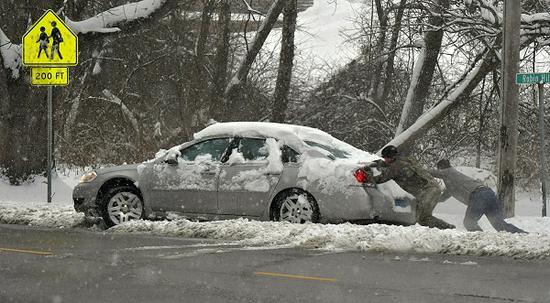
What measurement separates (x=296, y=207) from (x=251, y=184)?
29.5 inches

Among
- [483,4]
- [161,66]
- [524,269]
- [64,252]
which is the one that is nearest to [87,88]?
[161,66]

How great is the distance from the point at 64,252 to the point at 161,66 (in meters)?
22.0

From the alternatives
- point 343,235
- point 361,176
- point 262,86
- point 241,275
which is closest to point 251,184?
point 361,176

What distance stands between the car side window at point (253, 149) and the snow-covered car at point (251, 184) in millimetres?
15

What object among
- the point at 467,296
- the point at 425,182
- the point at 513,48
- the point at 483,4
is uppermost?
the point at 483,4

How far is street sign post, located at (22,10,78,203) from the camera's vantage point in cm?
1602

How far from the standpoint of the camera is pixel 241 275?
875 centimetres

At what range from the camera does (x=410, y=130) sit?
2194cm

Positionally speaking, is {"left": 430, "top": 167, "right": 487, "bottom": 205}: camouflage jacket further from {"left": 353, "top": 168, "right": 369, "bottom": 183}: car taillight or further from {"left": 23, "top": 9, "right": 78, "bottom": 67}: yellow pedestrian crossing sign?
{"left": 23, "top": 9, "right": 78, "bottom": 67}: yellow pedestrian crossing sign

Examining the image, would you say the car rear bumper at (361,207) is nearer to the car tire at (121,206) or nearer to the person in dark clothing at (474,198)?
the person in dark clothing at (474,198)

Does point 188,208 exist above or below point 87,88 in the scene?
below

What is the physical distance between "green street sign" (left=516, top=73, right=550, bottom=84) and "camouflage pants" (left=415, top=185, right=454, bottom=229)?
7.72 ft

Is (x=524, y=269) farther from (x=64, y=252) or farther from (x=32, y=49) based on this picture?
(x=32, y=49)

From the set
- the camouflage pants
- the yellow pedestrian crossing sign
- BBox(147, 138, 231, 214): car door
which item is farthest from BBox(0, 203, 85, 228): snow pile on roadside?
the camouflage pants
